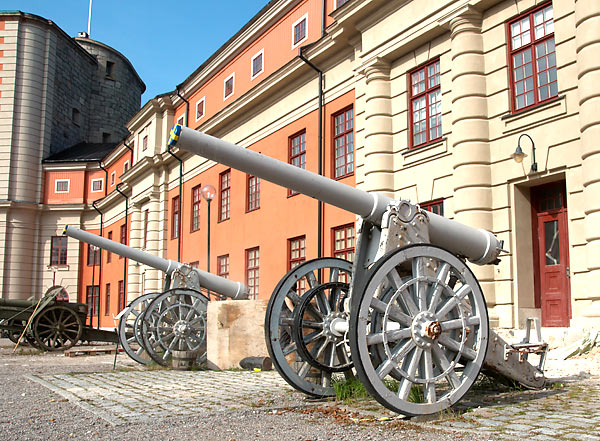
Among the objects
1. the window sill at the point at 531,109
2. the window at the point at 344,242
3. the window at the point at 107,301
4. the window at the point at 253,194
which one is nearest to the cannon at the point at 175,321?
the window at the point at 344,242

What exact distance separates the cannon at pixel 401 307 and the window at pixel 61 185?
38.4 meters

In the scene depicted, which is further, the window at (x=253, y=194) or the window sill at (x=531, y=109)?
the window at (x=253, y=194)

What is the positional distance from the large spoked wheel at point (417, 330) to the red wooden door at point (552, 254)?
5723mm

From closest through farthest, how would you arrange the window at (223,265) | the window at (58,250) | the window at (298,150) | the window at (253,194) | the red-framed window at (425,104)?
the red-framed window at (425,104) < the window at (298,150) < the window at (253,194) < the window at (223,265) < the window at (58,250)

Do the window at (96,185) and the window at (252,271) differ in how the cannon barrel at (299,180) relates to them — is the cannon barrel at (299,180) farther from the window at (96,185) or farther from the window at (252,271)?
the window at (96,185)

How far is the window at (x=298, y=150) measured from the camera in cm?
1914

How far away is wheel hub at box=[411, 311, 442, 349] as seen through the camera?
18.6ft

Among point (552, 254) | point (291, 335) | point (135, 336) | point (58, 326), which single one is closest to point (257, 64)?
point (58, 326)

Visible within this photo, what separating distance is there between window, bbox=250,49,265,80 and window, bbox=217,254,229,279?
631cm

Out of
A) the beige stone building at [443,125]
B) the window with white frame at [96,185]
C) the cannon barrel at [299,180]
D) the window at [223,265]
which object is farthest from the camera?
the window with white frame at [96,185]

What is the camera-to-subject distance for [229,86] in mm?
23875

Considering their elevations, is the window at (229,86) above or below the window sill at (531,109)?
above

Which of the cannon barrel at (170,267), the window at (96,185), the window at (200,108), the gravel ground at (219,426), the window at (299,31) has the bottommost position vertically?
the gravel ground at (219,426)

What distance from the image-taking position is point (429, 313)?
→ 5789mm
